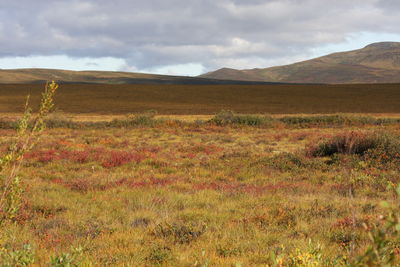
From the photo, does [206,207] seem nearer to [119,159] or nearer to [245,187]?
[245,187]

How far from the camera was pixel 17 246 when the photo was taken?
5238 millimetres

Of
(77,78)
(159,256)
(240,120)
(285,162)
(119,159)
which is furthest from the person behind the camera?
(77,78)

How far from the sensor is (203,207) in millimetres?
7629

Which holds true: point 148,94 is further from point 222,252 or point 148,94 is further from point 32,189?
point 222,252

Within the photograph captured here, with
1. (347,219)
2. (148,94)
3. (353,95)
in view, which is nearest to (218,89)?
(148,94)

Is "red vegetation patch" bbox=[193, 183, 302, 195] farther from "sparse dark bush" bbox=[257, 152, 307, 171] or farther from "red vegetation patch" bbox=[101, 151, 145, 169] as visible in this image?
"red vegetation patch" bbox=[101, 151, 145, 169]

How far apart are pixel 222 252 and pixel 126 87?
3367 inches

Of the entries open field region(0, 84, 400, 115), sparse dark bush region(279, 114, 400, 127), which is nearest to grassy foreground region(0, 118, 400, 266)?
sparse dark bush region(279, 114, 400, 127)

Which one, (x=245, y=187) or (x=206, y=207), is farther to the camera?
(x=245, y=187)

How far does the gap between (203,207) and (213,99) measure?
63261 mm

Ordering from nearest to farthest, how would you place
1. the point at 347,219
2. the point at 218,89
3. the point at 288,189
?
the point at 347,219 → the point at 288,189 → the point at 218,89

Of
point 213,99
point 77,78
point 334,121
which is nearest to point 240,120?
point 334,121

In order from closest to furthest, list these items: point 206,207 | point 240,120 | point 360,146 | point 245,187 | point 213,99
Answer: point 206,207 < point 245,187 < point 360,146 < point 240,120 < point 213,99

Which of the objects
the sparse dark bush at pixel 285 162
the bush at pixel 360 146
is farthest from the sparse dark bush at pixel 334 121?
the sparse dark bush at pixel 285 162
